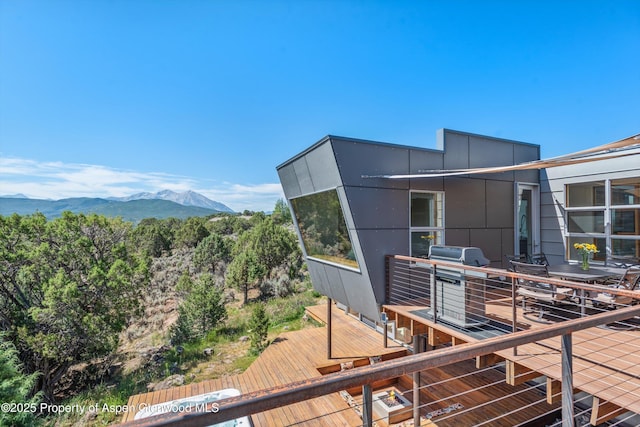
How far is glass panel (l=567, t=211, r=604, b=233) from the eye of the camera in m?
7.25

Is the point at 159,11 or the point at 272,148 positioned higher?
the point at 159,11

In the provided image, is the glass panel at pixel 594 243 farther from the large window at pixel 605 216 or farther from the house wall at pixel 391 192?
the house wall at pixel 391 192

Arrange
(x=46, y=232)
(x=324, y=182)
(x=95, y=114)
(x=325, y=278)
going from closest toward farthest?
(x=324, y=182)
(x=325, y=278)
(x=46, y=232)
(x=95, y=114)

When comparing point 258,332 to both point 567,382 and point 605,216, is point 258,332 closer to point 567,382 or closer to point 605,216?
point 567,382

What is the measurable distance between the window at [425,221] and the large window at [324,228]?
152cm

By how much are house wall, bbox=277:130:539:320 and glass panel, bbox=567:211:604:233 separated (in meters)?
1.32

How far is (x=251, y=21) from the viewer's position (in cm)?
915

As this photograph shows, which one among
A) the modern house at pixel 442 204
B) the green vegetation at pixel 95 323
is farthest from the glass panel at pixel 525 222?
the green vegetation at pixel 95 323

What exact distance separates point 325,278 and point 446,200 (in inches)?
144

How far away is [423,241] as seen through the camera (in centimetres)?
663

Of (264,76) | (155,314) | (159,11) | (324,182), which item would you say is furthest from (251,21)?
(155,314)

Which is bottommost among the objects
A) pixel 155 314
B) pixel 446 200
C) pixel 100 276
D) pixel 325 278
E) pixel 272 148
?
pixel 155 314

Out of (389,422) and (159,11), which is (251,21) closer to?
(159,11)

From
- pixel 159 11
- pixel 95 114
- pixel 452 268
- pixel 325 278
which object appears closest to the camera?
pixel 452 268
